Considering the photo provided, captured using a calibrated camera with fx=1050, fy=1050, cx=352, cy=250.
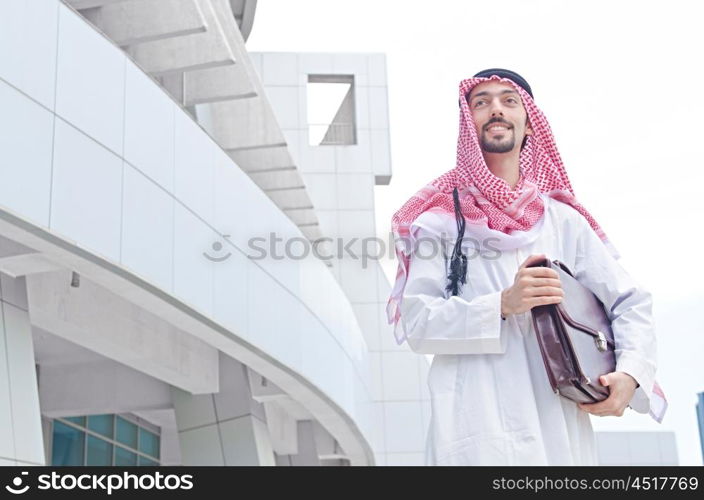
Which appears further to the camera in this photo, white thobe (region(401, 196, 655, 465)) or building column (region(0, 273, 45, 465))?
building column (region(0, 273, 45, 465))

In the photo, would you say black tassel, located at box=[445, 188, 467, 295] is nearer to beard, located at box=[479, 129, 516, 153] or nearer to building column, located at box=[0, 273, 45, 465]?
beard, located at box=[479, 129, 516, 153]

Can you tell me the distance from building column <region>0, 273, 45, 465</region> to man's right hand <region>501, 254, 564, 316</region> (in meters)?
5.36

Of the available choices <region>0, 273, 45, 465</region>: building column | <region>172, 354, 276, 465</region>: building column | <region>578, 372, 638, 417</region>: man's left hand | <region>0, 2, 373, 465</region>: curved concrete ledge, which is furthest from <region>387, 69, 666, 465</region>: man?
<region>172, 354, 276, 465</region>: building column

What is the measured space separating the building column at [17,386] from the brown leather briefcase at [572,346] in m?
5.35

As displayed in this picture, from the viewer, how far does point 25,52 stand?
6.88 meters

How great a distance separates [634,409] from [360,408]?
1343 cm

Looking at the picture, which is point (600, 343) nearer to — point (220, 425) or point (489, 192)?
point (489, 192)

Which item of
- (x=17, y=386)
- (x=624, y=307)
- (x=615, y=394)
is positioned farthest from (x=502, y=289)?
(x=17, y=386)

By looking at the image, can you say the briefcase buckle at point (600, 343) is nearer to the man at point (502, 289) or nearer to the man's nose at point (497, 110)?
the man at point (502, 289)

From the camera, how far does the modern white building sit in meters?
7.17

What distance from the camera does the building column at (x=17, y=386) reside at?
7.44 m
